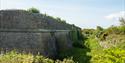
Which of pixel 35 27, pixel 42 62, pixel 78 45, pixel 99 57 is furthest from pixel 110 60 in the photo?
pixel 78 45

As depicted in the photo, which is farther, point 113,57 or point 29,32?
point 29,32

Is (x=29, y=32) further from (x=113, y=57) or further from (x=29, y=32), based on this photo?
(x=113, y=57)

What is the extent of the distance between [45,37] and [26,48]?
2519mm

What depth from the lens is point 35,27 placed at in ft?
95.1

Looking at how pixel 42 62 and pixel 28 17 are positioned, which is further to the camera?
pixel 28 17

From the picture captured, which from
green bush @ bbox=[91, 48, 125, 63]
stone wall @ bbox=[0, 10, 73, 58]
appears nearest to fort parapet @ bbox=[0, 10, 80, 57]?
stone wall @ bbox=[0, 10, 73, 58]

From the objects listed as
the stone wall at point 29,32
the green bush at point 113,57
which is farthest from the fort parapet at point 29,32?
the green bush at point 113,57

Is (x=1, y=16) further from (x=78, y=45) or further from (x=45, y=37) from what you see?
(x=78, y=45)

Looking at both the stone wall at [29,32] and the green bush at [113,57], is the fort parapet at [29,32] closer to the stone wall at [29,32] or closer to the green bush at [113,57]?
the stone wall at [29,32]

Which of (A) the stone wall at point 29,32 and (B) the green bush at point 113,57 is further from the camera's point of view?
(A) the stone wall at point 29,32

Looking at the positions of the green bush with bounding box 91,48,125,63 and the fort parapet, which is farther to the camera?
the fort parapet

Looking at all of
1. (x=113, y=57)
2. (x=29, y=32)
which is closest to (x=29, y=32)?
(x=29, y=32)

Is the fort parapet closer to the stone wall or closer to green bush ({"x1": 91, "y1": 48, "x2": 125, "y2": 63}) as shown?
the stone wall

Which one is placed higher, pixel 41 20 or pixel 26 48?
pixel 41 20
